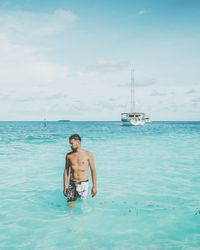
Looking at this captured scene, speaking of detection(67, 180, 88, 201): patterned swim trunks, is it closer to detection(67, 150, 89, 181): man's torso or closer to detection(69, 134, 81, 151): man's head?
detection(67, 150, 89, 181): man's torso

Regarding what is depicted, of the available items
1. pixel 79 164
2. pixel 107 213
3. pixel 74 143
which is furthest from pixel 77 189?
pixel 74 143

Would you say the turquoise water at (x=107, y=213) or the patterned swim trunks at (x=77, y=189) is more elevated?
the patterned swim trunks at (x=77, y=189)

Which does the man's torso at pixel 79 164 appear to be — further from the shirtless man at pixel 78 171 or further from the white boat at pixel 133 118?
the white boat at pixel 133 118

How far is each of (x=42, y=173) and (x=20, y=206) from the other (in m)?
5.45

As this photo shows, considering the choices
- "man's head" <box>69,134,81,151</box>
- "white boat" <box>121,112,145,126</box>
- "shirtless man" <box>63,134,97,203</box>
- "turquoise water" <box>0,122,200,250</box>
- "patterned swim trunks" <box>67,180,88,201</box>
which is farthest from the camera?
"white boat" <box>121,112,145,126</box>

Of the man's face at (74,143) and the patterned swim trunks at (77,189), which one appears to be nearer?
the man's face at (74,143)

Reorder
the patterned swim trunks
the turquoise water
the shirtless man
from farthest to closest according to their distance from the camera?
the patterned swim trunks
the shirtless man
the turquoise water

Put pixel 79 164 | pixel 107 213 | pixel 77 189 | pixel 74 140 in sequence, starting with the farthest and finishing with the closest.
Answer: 1. pixel 107 213
2. pixel 77 189
3. pixel 79 164
4. pixel 74 140

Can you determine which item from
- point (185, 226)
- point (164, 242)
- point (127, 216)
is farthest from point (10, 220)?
point (185, 226)

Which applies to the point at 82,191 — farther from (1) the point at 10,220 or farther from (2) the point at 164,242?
(2) the point at 164,242

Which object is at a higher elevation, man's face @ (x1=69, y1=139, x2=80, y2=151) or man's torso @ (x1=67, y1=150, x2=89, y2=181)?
man's face @ (x1=69, y1=139, x2=80, y2=151)

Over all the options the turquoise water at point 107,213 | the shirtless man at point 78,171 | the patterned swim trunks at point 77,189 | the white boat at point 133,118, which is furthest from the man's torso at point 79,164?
the white boat at point 133,118

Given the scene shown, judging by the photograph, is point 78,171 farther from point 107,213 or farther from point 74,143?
point 107,213

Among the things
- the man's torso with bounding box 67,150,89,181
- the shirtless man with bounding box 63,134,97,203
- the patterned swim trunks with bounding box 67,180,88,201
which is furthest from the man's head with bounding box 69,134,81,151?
the patterned swim trunks with bounding box 67,180,88,201
